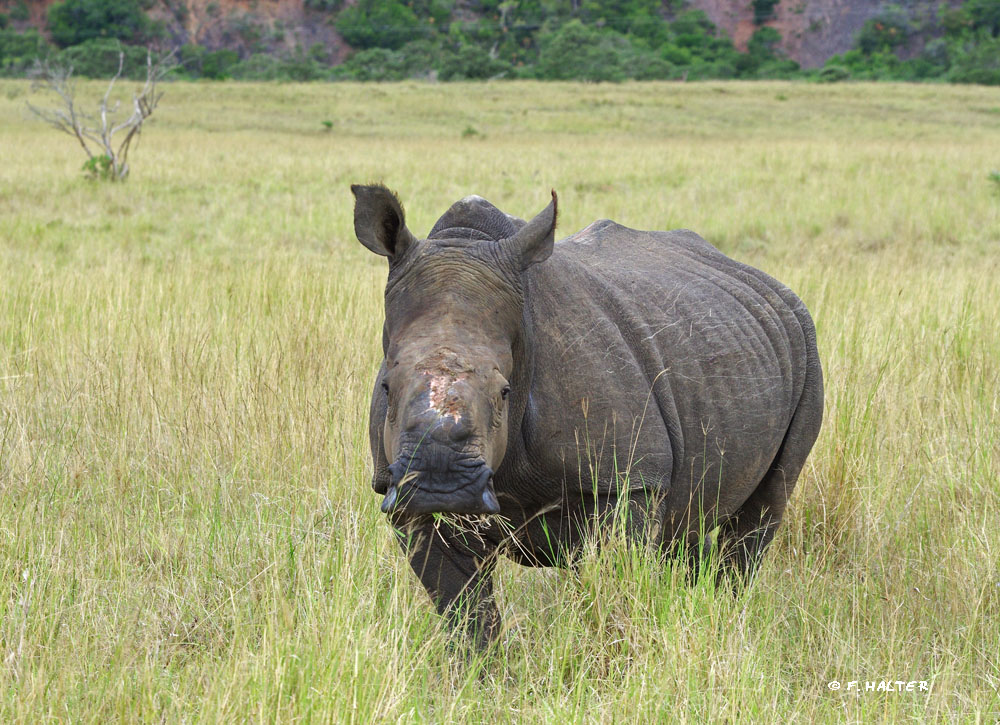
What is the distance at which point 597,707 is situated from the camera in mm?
2682

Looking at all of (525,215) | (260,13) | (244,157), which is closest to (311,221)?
(525,215)

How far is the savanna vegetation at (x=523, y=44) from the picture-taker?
64.2 metres

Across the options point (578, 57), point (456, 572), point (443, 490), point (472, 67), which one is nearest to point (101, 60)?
point (472, 67)

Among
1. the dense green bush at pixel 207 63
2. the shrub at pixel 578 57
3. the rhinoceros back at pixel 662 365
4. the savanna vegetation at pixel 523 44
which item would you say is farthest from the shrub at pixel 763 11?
the rhinoceros back at pixel 662 365

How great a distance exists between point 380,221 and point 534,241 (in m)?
0.41

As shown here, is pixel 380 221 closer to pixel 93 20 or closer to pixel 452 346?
pixel 452 346

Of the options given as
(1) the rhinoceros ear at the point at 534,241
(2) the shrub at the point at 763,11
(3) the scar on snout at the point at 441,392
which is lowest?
(3) the scar on snout at the point at 441,392

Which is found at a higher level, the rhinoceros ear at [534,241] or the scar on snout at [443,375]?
the rhinoceros ear at [534,241]

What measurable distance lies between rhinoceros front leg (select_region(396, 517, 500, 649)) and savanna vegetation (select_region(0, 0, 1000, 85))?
191 feet

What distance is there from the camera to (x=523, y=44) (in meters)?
92.8

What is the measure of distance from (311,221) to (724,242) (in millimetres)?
4656

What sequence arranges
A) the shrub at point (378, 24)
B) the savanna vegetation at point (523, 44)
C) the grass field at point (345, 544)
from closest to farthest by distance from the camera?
the grass field at point (345, 544), the savanna vegetation at point (523, 44), the shrub at point (378, 24)

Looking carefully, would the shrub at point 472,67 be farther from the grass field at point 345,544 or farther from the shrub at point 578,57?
the grass field at point 345,544

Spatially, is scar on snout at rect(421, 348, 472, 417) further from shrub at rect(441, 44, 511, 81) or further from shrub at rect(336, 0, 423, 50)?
shrub at rect(336, 0, 423, 50)
